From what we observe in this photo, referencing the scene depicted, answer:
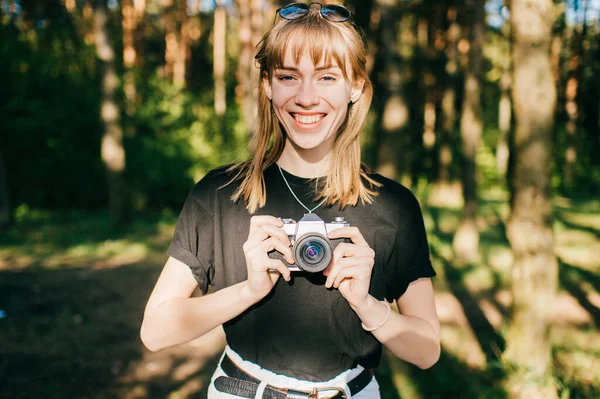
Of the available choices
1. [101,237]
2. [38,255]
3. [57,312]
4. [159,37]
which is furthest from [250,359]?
[159,37]

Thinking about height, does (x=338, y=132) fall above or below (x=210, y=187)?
above

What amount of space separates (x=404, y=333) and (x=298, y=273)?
0.40 m

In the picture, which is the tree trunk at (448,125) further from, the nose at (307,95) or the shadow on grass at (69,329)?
the nose at (307,95)

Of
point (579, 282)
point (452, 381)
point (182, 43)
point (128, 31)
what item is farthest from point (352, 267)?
point (182, 43)

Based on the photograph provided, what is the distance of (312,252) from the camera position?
153 cm

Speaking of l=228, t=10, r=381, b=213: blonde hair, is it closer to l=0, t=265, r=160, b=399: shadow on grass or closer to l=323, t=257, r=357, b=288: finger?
l=323, t=257, r=357, b=288: finger

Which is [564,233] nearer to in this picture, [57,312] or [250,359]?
[57,312]

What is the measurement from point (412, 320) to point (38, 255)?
9166mm

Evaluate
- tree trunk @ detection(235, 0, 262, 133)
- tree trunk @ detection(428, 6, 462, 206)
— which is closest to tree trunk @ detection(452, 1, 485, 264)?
tree trunk @ detection(428, 6, 462, 206)

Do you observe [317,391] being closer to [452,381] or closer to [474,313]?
[452,381]

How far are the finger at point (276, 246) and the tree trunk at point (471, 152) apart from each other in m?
8.01

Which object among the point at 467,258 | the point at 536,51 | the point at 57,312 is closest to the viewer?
the point at 536,51

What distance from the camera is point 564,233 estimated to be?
39.5ft

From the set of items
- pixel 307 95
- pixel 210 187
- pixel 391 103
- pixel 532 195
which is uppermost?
pixel 391 103
